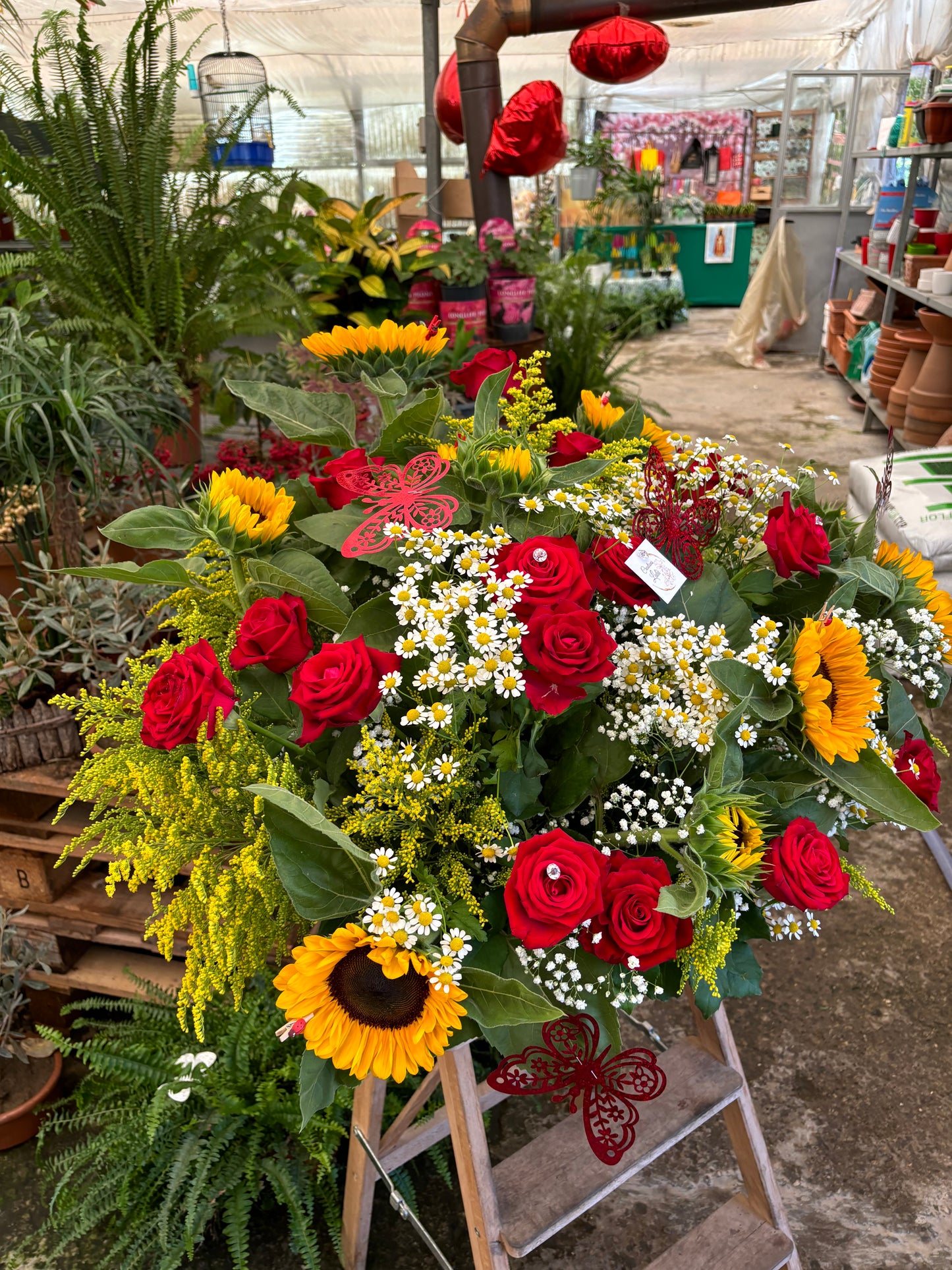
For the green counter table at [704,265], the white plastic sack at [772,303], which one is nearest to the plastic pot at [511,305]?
the white plastic sack at [772,303]

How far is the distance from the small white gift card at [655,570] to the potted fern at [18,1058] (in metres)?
1.19

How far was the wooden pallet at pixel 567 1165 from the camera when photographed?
96 centimetres

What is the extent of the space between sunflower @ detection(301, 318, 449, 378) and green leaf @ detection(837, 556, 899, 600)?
46 centimetres

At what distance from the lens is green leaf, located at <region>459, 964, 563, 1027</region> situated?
0.63 meters

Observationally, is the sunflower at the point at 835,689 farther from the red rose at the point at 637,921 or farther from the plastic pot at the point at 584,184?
the plastic pot at the point at 584,184

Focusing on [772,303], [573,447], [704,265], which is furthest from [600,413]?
[704,265]

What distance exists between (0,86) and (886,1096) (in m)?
3.16

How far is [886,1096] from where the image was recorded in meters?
1.65

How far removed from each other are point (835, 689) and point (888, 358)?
463 centimetres

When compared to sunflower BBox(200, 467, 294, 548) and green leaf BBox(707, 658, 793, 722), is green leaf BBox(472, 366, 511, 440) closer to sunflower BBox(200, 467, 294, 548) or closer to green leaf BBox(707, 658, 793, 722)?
sunflower BBox(200, 467, 294, 548)

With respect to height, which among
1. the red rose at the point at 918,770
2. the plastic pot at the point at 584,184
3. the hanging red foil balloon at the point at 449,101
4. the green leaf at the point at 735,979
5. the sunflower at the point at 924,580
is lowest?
the green leaf at the point at 735,979

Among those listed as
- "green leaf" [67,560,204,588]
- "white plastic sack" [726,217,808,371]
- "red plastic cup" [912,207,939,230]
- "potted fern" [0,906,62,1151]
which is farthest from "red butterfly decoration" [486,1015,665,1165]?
"white plastic sack" [726,217,808,371]

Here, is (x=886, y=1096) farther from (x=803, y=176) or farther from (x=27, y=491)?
(x=803, y=176)

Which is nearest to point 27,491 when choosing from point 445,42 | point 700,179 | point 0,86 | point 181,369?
point 181,369
